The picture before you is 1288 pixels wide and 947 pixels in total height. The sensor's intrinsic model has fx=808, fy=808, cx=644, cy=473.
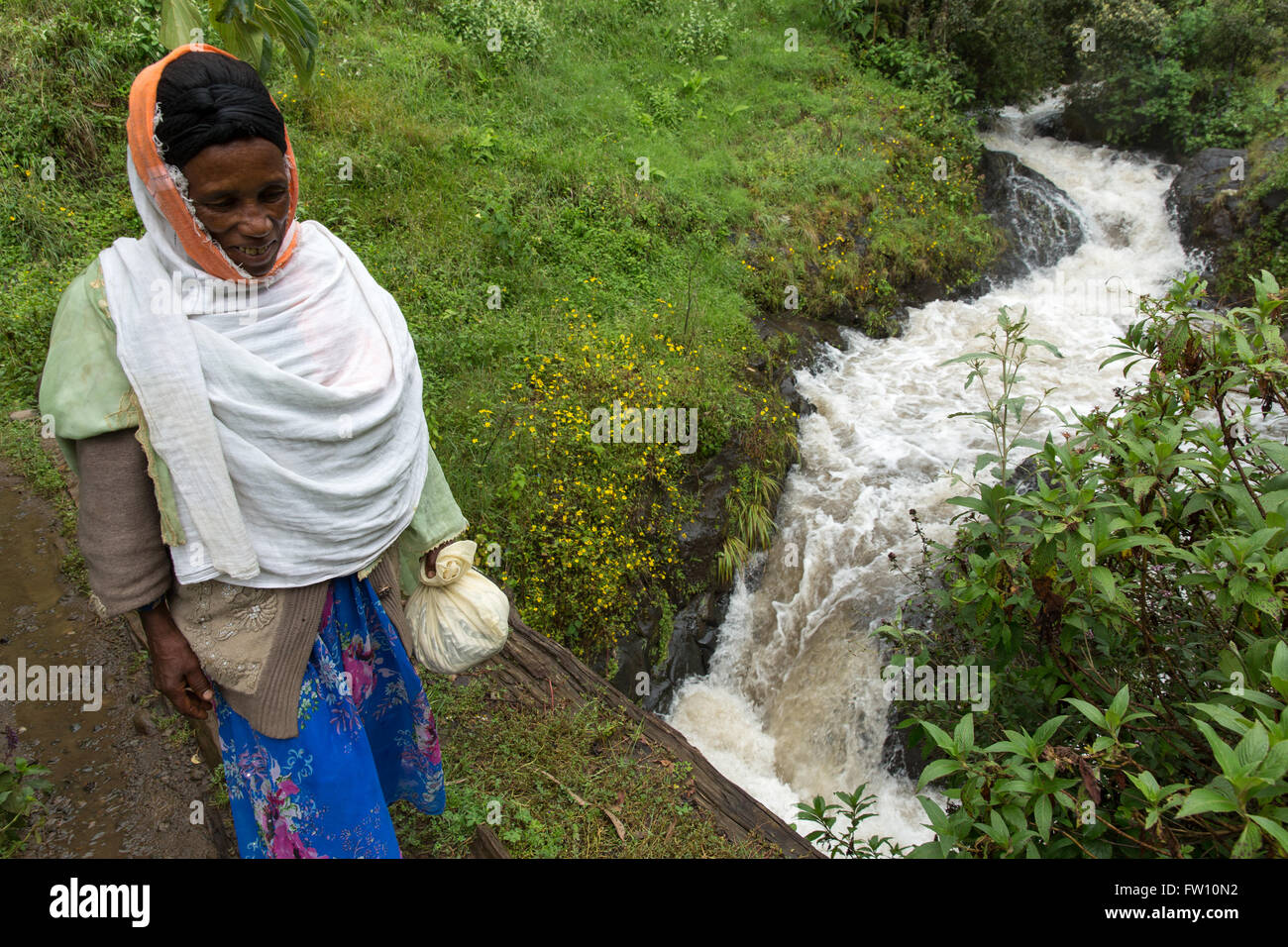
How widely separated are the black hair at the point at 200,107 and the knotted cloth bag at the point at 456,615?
3.77 feet

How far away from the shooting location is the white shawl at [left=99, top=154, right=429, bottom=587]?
1.71 m

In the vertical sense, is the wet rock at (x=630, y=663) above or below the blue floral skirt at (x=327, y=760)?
below

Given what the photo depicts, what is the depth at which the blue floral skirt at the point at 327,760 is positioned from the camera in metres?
2.05

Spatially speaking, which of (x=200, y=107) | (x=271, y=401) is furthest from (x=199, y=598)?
(x=200, y=107)

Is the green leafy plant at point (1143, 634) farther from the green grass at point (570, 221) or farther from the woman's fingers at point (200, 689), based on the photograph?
the green grass at point (570, 221)

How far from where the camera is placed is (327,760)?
207 cm

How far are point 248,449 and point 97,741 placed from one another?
239cm

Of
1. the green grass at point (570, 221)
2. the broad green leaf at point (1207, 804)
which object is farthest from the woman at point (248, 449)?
the green grass at point (570, 221)

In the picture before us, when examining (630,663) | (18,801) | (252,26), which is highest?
(252,26)

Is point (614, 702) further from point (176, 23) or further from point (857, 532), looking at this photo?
point (176, 23)

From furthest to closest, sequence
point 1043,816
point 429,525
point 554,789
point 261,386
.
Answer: point 554,789, point 429,525, point 1043,816, point 261,386

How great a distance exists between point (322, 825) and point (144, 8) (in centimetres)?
884

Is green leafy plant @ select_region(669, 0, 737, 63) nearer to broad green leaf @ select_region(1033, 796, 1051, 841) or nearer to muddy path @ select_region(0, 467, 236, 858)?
muddy path @ select_region(0, 467, 236, 858)

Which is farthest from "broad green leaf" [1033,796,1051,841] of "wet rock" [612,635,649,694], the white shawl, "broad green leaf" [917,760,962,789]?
"wet rock" [612,635,649,694]
